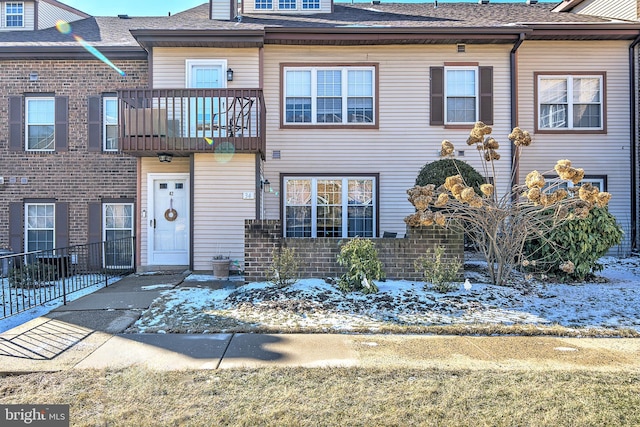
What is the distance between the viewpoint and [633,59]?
10.5 metres

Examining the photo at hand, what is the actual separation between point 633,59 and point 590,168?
311cm

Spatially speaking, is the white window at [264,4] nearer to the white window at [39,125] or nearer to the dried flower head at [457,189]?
the white window at [39,125]

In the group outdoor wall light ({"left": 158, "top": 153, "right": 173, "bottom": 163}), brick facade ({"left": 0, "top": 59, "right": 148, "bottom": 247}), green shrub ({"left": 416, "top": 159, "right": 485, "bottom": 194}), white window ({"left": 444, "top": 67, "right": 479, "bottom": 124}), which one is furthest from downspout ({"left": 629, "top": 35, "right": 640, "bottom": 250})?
brick facade ({"left": 0, "top": 59, "right": 148, "bottom": 247})

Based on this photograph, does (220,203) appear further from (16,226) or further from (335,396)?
(335,396)

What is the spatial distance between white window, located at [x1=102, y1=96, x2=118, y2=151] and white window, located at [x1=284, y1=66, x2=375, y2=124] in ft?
15.3

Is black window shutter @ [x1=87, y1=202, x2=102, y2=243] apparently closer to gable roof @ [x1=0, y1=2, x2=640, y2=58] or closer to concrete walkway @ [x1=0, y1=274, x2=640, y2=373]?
gable roof @ [x1=0, y1=2, x2=640, y2=58]

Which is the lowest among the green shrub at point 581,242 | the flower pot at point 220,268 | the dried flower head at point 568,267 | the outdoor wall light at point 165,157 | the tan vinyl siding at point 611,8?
the flower pot at point 220,268

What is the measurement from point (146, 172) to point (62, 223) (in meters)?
3.08

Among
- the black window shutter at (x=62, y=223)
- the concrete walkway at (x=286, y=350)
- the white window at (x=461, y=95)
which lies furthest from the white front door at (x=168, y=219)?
the white window at (x=461, y=95)

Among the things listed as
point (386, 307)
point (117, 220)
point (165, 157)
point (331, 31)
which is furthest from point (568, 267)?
point (117, 220)

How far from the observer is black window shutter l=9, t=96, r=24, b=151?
414 inches

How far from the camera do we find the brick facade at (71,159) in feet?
34.5

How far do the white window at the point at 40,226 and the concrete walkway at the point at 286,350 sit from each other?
6364mm

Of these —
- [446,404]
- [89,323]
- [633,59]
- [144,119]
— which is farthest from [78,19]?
[633,59]
